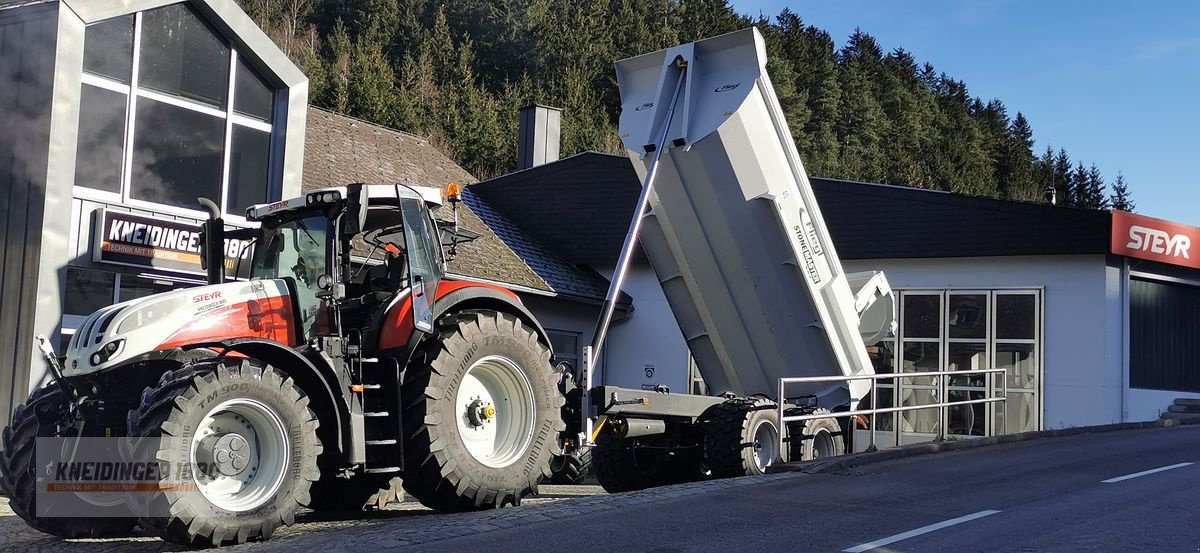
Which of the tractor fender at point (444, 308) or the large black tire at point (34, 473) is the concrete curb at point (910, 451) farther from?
the large black tire at point (34, 473)

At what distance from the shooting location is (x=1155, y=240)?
66.7ft

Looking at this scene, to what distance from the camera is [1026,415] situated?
66.4 ft

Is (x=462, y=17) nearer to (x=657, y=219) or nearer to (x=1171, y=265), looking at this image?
(x=1171, y=265)

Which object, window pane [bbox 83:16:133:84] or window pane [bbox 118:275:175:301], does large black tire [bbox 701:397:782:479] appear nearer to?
window pane [bbox 118:275:175:301]

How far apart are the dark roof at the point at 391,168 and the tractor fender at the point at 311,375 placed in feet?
36.1

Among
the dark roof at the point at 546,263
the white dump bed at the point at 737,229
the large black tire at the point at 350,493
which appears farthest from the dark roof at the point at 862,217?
the large black tire at the point at 350,493

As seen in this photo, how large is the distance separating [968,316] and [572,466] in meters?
12.4

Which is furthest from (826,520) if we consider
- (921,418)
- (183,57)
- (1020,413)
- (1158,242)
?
(1158,242)

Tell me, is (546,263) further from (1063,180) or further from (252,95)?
(1063,180)

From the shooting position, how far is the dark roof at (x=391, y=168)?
20297mm

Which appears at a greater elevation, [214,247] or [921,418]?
[214,247]

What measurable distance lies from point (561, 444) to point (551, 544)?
2.25 meters

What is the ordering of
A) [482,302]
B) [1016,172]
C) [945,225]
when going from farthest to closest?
1. [1016,172]
2. [945,225]
3. [482,302]

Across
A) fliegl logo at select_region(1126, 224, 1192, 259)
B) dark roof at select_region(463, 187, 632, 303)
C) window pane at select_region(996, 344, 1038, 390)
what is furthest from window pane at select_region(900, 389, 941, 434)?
dark roof at select_region(463, 187, 632, 303)
